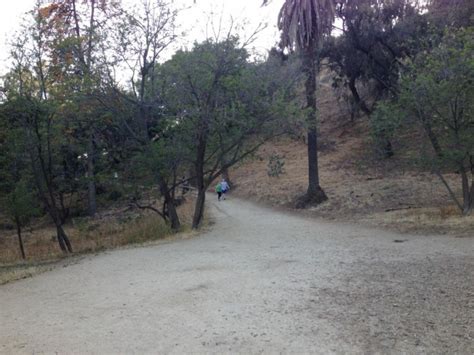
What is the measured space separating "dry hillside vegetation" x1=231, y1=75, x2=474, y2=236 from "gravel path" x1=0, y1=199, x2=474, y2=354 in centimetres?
298

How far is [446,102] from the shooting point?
12.5 meters

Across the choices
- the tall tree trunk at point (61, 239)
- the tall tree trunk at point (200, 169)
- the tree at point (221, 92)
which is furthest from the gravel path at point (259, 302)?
the tall tree trunk at point (61, 239)

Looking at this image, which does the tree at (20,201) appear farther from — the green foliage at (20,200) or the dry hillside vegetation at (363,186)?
the dry hillside vegetation at (363,186)

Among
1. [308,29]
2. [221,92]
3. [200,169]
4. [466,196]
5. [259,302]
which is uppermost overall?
[308,29]

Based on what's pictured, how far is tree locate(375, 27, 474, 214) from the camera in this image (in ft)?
39.6

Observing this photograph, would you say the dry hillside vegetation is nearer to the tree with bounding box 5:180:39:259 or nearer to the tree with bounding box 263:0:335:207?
the tree with bounding box 263:0:335:207

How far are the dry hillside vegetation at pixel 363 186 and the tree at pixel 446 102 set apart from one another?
1245 mm

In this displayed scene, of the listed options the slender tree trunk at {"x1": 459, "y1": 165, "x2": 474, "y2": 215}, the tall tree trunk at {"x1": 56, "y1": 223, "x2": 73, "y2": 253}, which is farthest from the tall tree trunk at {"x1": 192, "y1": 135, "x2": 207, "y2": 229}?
the slender tree trunk at {"x1": 459, "y1": 165, "x2": 474, "y2": 215}

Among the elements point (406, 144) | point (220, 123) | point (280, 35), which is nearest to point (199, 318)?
point (220, 123)

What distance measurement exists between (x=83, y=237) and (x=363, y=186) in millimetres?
13613

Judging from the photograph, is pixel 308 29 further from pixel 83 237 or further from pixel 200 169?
pixel 83 237

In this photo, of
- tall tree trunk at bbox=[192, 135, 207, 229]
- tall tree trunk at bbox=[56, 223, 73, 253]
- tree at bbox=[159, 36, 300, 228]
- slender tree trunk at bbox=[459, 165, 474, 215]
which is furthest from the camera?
tall tree trunk at bbox=[56, 223, 73, 253]

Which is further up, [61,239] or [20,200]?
[20,200]

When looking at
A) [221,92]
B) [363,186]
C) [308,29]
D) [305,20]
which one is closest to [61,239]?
[221,92]
